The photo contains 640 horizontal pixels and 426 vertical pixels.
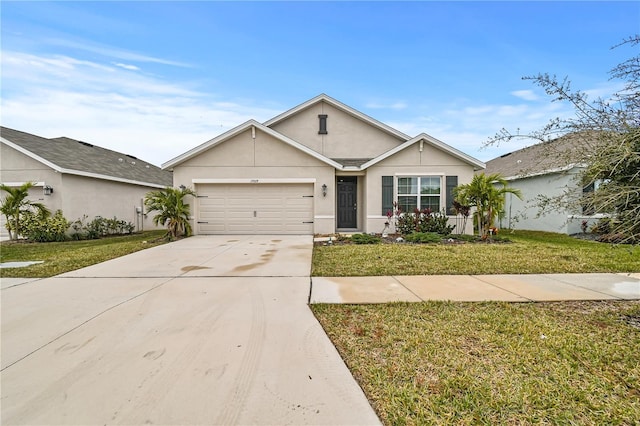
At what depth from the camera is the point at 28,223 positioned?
12164mm

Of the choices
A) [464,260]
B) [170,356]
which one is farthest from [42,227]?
[464,260]

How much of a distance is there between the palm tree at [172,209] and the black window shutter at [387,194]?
8.18 m

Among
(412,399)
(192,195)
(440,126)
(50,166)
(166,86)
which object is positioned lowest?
(412,399)

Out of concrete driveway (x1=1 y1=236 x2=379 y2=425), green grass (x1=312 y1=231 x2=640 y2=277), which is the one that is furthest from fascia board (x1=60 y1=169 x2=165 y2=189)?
green grass (x1=312 y1=231 x2=640 y2=277)

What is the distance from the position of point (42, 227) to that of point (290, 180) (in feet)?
33.7

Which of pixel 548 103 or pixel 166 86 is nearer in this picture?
pixel 548 103

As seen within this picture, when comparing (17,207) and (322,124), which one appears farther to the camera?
(322,124)

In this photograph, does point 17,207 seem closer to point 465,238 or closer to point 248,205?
point 248,205

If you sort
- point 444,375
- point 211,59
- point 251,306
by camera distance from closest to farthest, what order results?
1. point 444,375
2. point 251,306
3. point 211,59

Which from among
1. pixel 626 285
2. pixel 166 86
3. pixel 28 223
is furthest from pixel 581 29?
pixel 28 223

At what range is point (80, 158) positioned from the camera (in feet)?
48.7

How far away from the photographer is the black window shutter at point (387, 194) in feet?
42.4

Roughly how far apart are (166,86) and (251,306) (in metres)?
14.6

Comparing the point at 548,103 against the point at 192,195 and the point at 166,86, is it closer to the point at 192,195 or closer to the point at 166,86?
the point at 192,195
